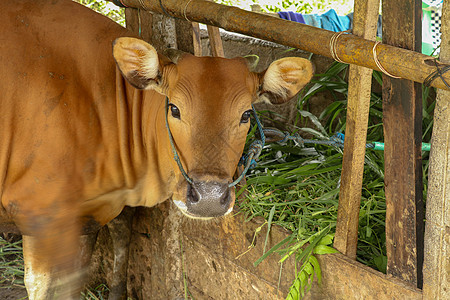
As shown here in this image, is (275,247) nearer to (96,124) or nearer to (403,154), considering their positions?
(403,154)

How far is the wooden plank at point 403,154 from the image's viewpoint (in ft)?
6.15

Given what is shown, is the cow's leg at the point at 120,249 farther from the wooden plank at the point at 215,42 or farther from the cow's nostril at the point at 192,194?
the cow's nostril at the point at 192,194

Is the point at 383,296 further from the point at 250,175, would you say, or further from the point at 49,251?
the point at 49,251

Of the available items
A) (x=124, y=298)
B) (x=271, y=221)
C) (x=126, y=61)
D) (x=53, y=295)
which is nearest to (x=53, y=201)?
(x=53, y=295)

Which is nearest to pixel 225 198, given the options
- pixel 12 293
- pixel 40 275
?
pixel 40 275

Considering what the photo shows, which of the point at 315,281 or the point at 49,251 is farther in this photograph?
the point at 49,251

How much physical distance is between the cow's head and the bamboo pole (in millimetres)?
176

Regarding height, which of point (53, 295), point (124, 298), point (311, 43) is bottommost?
point (124, 298)

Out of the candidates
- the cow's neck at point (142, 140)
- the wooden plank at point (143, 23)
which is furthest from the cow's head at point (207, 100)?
the wooden plank at point (143, 23)

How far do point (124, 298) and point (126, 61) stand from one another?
2069 mm

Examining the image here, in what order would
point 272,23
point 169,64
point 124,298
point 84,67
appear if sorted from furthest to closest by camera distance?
1. point 124,298
2. point 84,67
3. point 169,64
4. point 272,23

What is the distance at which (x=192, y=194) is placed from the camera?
224 centimetres

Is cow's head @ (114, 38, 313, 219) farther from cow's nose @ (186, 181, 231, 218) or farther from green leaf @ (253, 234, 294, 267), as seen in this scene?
green leaf @ (253, 234, 294, 267)

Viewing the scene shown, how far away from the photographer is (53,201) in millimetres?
2699
